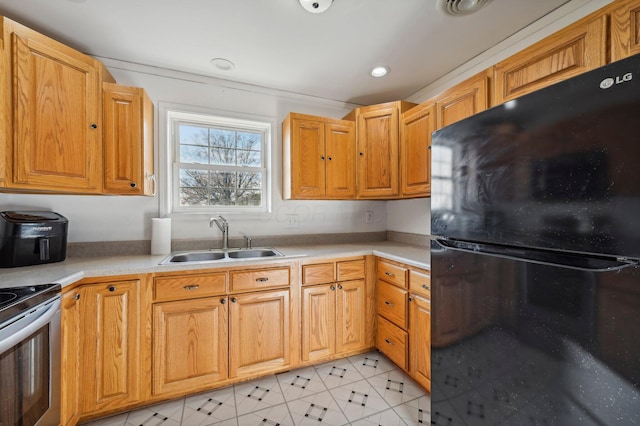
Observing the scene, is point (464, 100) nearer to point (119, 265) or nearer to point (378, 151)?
point (378, 151)

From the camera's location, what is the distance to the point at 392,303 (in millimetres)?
2014

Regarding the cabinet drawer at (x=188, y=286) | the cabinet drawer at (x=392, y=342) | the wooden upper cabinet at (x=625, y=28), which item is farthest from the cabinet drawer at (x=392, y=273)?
the wooden upper cabinet at (x=625, y=28)

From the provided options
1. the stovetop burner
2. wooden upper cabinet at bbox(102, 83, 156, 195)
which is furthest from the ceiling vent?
the stovetop burner

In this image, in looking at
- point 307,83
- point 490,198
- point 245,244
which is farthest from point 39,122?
point 490,198

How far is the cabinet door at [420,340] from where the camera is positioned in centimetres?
168

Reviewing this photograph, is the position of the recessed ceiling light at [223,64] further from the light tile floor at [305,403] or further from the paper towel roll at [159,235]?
the light tile floor at [305,403]

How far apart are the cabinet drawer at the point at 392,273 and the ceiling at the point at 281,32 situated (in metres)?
1.62

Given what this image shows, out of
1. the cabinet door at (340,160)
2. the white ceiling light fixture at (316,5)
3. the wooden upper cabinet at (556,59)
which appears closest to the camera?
the wooden upper cabinet at (556,59)

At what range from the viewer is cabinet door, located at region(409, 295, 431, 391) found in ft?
5.51

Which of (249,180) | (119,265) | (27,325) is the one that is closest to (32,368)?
(27,325)

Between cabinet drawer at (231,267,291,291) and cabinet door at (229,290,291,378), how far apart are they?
57mm

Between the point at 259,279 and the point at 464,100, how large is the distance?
188 centimetres

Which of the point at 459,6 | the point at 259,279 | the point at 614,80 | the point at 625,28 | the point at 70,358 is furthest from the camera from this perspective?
the point at 259,279

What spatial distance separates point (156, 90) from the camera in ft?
7.07
